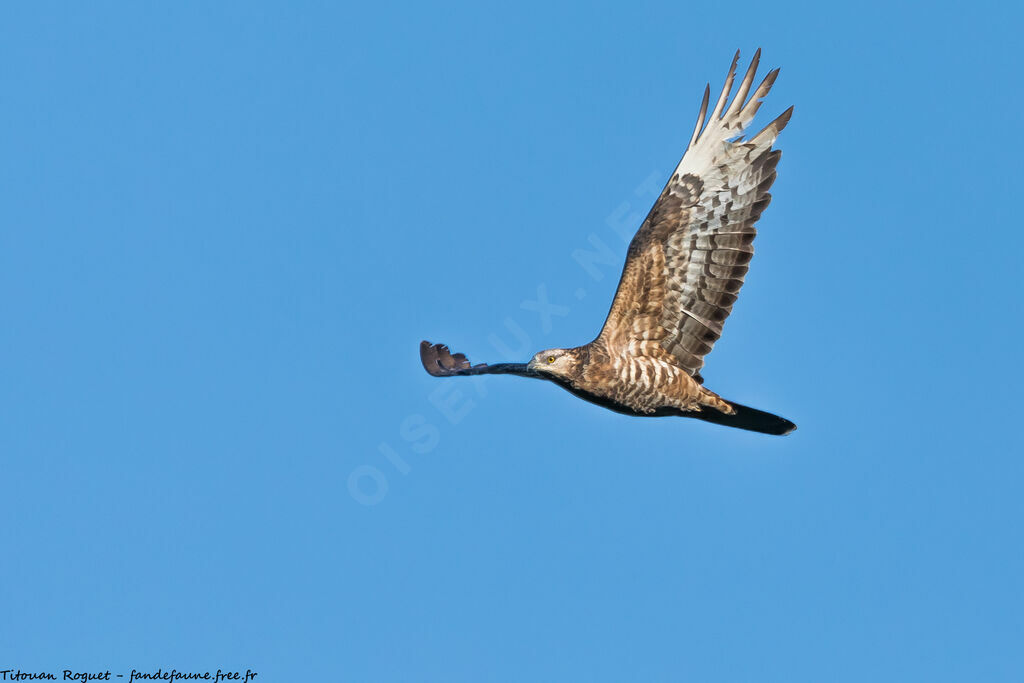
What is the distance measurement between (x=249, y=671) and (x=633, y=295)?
7132 millimetres

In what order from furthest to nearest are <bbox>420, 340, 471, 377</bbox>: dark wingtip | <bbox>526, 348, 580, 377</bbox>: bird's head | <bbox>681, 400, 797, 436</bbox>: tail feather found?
<bbox>420, 340, 471, 377</bbox>: dark wingtip
<bbox>681, 400, 797, 436</bbox>: tail feather
<bbox>526, 348, 580, 377</bbox>: bird's head

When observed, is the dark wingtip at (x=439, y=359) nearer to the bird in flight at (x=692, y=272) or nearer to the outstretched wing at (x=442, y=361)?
the outstretched wing at (x=442, y=361)

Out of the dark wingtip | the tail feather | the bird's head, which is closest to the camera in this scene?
the bird's head

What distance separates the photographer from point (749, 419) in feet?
47.9

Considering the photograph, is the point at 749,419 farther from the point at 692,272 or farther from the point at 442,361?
the point at 442,361

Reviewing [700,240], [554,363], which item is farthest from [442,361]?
[700,240]

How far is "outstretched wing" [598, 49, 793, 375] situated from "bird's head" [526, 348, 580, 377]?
1.72 feet

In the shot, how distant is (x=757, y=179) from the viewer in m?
14.5

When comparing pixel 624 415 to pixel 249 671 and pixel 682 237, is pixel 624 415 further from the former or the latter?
pixel 249 671

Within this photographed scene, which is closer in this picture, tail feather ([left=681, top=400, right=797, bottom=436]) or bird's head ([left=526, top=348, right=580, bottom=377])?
bird's head ([left=526, top=348, right=580, bottom=377])

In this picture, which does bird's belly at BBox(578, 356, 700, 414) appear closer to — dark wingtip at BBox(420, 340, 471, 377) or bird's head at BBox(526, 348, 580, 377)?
bird's head at BBox(526, 348, 580, 377)

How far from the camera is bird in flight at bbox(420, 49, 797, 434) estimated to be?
1434 cm

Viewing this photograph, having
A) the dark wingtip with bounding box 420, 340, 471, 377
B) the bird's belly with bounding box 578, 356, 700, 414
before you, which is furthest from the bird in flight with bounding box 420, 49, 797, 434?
the dark wingtip with bounding box 420, 340, 471, 377

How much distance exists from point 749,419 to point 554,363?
7.43 feet
